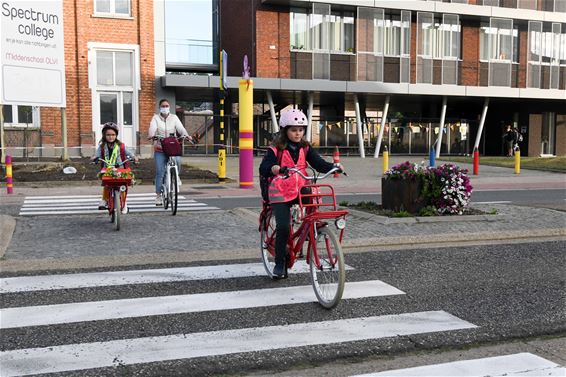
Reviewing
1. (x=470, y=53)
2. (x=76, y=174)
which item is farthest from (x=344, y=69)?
(x=76, y=174)

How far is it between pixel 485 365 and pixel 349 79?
27554 millimetres

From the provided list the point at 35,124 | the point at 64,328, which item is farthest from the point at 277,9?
the point at 64,328

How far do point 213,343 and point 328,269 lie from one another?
4.19 feet

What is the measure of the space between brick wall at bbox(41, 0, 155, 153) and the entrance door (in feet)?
1.61

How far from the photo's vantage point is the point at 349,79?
30594 mm

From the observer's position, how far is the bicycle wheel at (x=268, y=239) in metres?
6.04

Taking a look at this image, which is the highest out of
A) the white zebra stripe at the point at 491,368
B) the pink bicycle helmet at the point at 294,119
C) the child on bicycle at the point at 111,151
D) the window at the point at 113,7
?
the window at the point at 113,7

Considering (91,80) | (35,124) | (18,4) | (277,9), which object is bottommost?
(35,124)

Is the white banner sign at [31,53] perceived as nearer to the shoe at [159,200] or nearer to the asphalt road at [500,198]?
the asphalt road at [500,198]

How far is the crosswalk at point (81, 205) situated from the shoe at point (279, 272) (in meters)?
5.75

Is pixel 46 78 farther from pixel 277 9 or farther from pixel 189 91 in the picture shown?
pixel 277 9

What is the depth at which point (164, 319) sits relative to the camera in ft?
15.9

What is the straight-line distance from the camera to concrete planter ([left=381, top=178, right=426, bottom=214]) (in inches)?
394

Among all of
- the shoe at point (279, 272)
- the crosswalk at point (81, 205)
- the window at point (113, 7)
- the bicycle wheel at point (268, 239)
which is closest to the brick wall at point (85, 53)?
the window at point (113, 7)
